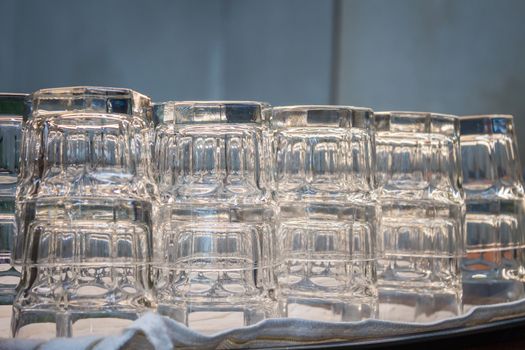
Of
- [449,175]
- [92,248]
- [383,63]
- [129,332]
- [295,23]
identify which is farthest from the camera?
[295,23]

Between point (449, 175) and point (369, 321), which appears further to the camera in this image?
point (449, 175)

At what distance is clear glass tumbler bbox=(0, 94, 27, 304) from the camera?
1.94 ft

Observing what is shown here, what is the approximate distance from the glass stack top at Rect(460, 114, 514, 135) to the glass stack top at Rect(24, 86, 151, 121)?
1.29 feet

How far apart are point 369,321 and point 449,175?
0.85 ft

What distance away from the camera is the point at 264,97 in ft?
10.8

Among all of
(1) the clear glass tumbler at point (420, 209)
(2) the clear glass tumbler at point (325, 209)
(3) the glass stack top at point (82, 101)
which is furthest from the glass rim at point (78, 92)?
(1) the clear glass tumbler at point (420, 209)

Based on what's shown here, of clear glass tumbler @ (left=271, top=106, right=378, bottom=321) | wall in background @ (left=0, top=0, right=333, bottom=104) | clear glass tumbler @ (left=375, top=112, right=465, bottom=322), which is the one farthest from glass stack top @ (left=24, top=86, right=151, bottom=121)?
wall in background @ (left=0, top=0, right=333, bottom=104)

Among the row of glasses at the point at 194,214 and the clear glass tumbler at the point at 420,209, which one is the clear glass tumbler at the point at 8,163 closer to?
the row of glasses at the point at 194,214

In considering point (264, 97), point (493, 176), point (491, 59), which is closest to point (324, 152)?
point (493, 176)

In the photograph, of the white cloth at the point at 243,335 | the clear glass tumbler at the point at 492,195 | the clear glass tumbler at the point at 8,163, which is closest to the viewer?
the white cloth at the point at 243,335

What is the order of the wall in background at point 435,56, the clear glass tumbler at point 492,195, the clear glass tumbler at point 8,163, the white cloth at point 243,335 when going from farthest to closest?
1. the wall in background at point 435,56
2. the clear glass tumbler at point 492,195
3. the clear glass tumbler at point 8,163
4. the white cloth at point 243,335

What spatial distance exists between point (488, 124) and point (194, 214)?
1.26 ft

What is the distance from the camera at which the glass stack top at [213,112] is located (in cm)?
52

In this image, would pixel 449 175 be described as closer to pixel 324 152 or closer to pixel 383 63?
pixel 324 152
